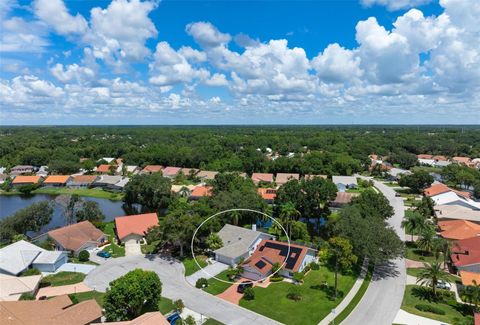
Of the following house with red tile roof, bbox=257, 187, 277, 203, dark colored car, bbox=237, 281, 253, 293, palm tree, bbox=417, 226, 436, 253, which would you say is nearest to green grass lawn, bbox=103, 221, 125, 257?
dark colored car, bbox=237, 281, 253, 293

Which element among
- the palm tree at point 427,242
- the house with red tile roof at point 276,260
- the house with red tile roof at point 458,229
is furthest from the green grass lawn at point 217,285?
the house with red tile roof at point 458,229

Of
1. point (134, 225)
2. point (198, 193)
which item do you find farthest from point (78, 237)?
point (198, 193)

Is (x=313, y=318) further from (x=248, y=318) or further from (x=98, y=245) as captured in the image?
(x=98, y=245)

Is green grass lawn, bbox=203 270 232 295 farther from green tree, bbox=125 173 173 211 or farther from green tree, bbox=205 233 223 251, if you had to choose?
green tree, bbox=125 173 173 211

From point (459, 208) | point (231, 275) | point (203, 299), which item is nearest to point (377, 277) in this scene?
point (231, 275)

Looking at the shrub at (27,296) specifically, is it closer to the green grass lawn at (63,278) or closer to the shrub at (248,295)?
the green grass lawn at (63,278)

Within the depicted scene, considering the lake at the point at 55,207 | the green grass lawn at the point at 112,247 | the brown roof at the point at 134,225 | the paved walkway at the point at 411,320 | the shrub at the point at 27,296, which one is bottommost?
the lake at the point at 55,207

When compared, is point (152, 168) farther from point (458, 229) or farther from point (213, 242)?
point (458, 229)
